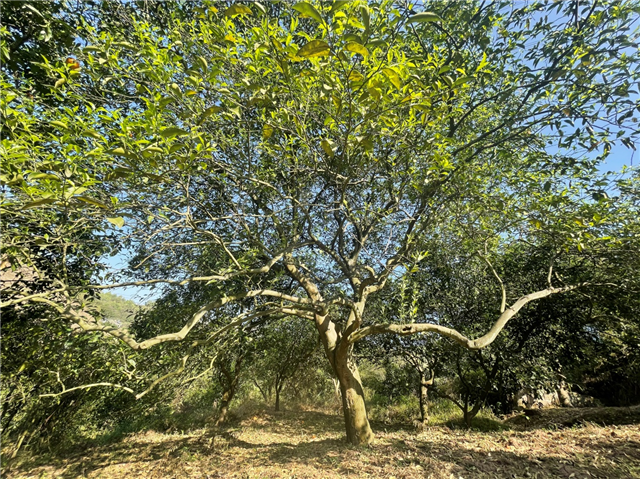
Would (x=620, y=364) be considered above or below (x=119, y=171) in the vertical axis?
below

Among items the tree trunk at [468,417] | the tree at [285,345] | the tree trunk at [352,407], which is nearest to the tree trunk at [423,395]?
the tree trunk at [468,417]

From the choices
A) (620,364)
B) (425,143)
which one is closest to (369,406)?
(620,364)

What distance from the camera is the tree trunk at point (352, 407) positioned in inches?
201

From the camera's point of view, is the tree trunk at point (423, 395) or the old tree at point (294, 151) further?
the tree trunk at point (423, 395)

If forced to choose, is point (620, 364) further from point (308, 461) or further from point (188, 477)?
point (188, 477)

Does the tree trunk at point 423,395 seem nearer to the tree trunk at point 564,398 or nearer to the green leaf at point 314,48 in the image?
the tree trunk at point 564,398

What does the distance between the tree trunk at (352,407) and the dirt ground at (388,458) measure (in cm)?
23

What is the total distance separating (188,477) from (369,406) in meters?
9.43

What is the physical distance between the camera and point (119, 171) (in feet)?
5.41

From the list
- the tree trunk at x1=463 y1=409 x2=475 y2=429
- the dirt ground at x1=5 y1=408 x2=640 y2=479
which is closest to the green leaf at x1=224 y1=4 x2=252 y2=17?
the dirt ground at x1=5 y1=408 x2=640 y2=479

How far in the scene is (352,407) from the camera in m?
5.17

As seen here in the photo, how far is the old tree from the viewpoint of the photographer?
7.57 feet

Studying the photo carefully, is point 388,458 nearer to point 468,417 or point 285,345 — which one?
point 468,417

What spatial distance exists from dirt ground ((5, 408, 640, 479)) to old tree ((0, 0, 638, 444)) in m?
1.10
